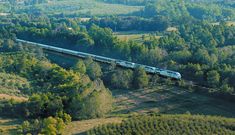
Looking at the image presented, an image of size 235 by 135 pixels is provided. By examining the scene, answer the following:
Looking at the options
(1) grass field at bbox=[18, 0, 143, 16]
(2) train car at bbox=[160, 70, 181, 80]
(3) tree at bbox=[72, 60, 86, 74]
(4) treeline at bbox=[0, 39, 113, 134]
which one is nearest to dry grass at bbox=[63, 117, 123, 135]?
(4) treeline at bbox=[0, 39, 113, 134]

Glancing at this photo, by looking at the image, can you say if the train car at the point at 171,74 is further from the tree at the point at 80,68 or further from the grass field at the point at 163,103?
the tree at the point at 80,68

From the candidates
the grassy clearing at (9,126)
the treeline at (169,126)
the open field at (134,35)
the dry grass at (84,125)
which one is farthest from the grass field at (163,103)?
the open field at (134,35)

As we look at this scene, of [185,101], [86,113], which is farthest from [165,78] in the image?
[86,113]

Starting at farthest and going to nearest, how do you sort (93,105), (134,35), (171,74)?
(134,35), (171,74), (93,105)

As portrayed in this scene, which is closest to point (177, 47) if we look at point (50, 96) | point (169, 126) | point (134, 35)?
point (134, 35)

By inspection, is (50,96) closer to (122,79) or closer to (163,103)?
(122,79)

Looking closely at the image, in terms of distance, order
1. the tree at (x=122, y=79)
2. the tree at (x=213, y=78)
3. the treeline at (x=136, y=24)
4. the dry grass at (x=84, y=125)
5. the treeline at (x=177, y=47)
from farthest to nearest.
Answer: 1. the treeline at (x=136, y=24)
2. the tree at (x=122, y=79)
3. the treeline at (x=177, y=47)
4. the tree at (x=213, y=78)
5. the dry grass at (x=84, y=125)
